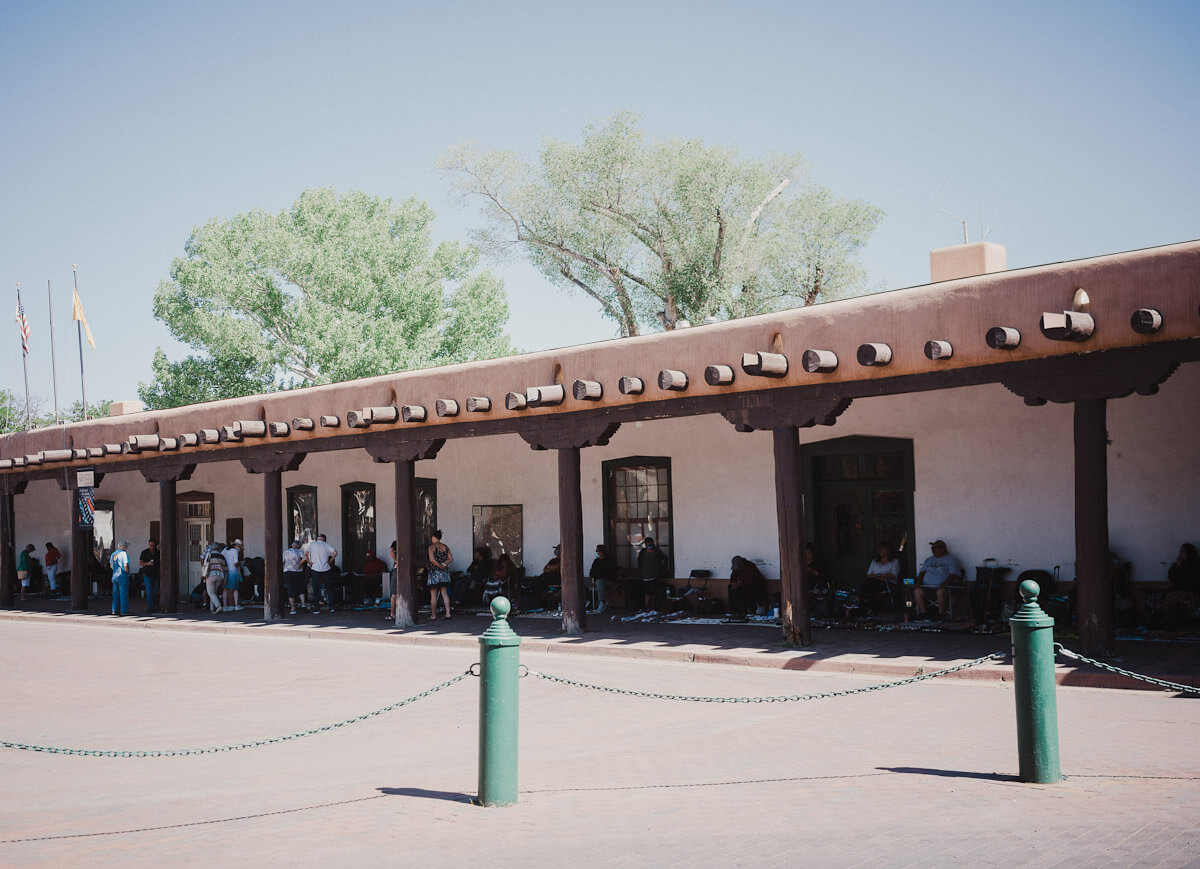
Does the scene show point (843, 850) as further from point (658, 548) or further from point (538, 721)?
point (658, 548)

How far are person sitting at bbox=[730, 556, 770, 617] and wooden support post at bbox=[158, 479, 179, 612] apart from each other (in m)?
11.7

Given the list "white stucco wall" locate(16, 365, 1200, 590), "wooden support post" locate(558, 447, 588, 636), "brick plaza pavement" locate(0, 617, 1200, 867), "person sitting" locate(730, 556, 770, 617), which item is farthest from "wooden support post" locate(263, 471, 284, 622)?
"person sitting" locate(730, 556, 770, 617)

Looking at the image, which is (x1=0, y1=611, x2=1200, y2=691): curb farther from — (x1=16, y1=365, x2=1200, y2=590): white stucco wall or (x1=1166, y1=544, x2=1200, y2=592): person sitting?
(x1=16, y1=365, x2=1200, y2=590): white stucco wall

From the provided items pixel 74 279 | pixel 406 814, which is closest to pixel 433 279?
pixel 74 279

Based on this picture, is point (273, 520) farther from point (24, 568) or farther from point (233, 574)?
point (24, 568)

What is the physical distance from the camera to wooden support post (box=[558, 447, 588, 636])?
16078 millimetres

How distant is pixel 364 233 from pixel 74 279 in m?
13.8

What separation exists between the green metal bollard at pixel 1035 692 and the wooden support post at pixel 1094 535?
17.1ft

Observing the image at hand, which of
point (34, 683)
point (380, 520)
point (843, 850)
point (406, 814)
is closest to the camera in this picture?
point (843, 850)

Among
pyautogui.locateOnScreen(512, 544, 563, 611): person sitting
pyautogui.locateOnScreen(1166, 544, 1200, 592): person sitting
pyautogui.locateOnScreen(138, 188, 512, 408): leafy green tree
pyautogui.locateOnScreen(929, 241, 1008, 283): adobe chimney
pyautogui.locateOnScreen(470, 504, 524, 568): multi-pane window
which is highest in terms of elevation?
pyautogui.locateOnScreen(138, 188, 512, 408): leafy green tree

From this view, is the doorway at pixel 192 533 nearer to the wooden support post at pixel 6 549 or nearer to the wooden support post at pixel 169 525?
the wooden support post at pixel 6 549

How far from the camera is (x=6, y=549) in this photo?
2731cm

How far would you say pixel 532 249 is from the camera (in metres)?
41.1

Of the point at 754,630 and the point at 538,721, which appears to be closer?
the point at 538,721
